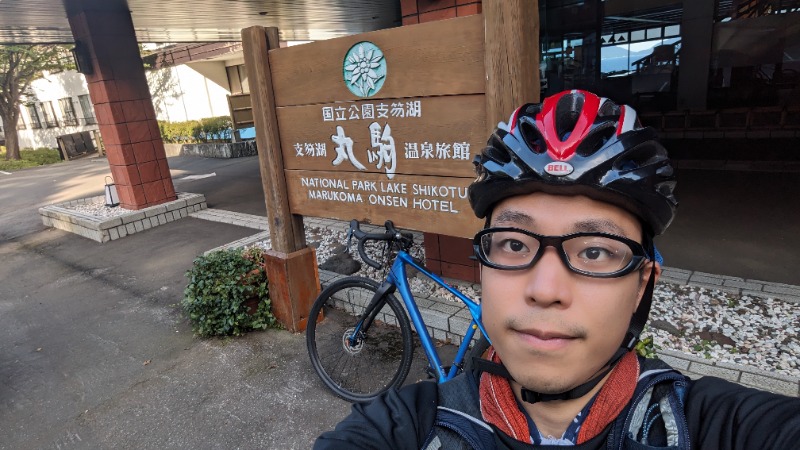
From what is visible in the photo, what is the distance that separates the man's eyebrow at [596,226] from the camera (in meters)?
1.09

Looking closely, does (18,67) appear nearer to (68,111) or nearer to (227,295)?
(68,111)

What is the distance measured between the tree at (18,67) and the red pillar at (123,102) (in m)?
12.7

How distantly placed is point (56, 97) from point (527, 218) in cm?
3166

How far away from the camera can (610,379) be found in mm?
1158

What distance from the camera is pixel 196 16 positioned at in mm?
9781

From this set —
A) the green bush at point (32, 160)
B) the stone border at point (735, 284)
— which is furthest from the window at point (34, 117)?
the stone border at point (735, 284)

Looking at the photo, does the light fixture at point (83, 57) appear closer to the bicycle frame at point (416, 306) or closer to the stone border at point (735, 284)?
the bicycle frame at point (416, 306)

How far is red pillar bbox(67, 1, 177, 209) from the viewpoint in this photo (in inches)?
305

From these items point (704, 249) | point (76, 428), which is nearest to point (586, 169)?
point (76, 428)

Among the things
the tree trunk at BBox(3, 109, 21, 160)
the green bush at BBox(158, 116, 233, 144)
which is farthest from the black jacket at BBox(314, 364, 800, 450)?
the tree trunk at BBox(3, 109, 21, 160)

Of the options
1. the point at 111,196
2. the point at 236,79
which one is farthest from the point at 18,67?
the point at 111,196

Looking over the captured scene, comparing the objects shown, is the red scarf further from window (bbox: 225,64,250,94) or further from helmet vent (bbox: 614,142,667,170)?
window (bbox: 225,64,250,94)

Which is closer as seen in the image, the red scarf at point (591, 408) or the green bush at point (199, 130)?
the red scarf at point (591, 408)

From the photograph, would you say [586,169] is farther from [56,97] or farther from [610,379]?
[56,97]
